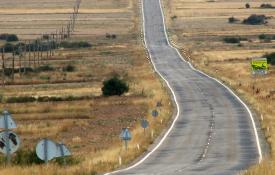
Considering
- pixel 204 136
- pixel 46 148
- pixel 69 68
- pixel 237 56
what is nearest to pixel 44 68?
pixel 69 68

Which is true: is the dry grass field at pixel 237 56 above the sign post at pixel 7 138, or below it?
below

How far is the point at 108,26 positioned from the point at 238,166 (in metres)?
159

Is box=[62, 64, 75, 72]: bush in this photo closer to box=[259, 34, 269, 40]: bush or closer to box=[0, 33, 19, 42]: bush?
box=[0, 33, 19, 42]: bush

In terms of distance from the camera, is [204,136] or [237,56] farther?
[237,56]

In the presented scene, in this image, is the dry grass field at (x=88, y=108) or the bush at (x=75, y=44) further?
the bush at (x=75, y=44)

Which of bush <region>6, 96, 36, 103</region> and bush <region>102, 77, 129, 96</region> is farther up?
bush <region>102, 77, 129, 96</region>

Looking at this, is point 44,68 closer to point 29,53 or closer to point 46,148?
point 29,53

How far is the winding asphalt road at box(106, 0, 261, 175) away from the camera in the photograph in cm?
3691

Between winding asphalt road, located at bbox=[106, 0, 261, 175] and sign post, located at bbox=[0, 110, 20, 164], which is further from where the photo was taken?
winding asphalt road, located at bbox=[106, 0, 261, 175]

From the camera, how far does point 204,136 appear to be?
52.2 metres

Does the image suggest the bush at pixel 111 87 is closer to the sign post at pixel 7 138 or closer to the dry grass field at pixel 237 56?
the dry grass field at pixel 237 56

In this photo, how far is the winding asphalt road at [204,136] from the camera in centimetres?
3691

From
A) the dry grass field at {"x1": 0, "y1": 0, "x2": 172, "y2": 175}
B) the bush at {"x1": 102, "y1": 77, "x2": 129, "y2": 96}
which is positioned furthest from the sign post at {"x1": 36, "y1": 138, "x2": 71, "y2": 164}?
the bush at {"x1": 102, "y1": 77, "x2": 129, "y2": 96}

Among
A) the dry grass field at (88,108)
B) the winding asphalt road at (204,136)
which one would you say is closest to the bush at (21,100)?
the dry grass field at (88,108)
